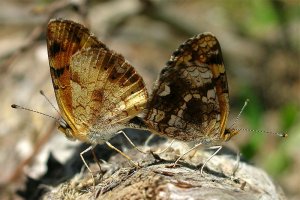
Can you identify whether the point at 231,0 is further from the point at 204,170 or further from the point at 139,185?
the point at 139,185

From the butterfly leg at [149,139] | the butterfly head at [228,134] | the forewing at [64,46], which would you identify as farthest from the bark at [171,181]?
the forewing at [64,46]

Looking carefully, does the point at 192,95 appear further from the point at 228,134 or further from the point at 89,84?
the point at 89,84

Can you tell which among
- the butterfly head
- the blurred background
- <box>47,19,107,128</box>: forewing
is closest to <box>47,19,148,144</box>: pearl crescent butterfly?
<box>47,19,107,128</box>: forewing

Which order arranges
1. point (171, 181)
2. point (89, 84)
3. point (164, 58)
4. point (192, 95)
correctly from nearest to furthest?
point (171, 181) → point (192, 95) → point (89, 84) → point (164, 58)

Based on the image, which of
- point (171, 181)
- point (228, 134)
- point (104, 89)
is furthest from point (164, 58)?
point (171, 181)

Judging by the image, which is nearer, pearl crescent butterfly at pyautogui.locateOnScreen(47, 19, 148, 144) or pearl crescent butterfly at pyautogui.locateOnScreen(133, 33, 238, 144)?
pearl crescent butterfly at pyautogui.locateOnScreen(133, 33, 238, 144)

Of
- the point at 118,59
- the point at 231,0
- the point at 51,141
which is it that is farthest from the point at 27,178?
the point at 231,0

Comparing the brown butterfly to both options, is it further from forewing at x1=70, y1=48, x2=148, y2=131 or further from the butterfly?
the butterfly
